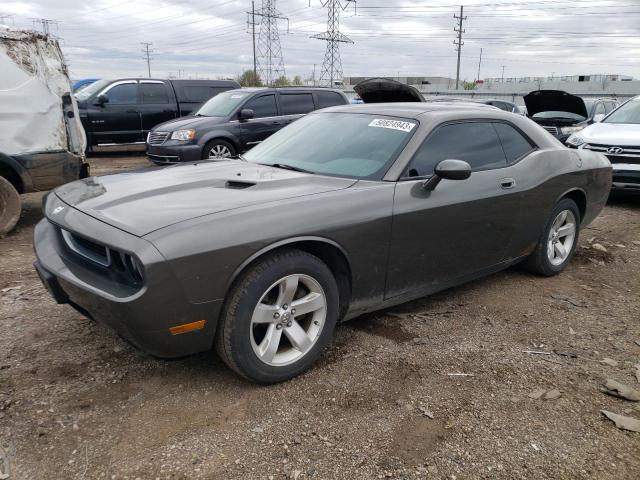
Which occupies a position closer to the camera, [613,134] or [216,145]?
[613,134]

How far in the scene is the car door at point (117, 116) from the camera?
11.5 m

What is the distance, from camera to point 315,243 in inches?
115

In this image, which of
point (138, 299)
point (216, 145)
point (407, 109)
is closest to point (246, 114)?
point (216, 145)

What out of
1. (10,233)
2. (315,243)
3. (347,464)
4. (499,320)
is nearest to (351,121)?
(315,243)

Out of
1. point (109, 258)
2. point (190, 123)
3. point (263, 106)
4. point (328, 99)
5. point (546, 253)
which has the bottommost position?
point (546, 253)

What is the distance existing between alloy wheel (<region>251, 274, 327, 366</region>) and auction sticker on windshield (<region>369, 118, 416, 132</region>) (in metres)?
1.35

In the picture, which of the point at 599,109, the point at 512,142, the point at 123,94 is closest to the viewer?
the point at 512,142

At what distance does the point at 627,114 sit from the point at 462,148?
21.7ft

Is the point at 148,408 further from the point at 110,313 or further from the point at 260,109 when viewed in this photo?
the point at 260,109

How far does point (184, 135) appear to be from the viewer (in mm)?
9070

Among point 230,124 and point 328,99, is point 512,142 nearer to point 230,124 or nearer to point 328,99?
point 230,124

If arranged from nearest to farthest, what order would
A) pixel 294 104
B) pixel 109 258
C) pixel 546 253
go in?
1. pixel 109 258
2. pixel 546 253
3. pixel 294 104

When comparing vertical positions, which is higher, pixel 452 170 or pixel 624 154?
pixel 452 170

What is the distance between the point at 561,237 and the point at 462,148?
5.68 feet
